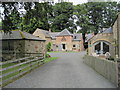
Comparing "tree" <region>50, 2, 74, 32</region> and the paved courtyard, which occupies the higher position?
"tree" <region>50, 2, 74, 32</region>

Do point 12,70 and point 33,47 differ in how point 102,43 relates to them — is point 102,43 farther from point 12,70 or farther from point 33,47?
point 12,70

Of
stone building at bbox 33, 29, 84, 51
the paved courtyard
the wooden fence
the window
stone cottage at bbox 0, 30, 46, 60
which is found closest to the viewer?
the paved courtyard

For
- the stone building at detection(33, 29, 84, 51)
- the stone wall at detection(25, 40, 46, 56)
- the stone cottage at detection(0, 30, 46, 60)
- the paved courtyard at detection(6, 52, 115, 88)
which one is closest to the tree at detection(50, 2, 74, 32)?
the stone building at detection(33, 29, 84, 51)

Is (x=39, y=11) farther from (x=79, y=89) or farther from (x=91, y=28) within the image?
(x=91, y=28)

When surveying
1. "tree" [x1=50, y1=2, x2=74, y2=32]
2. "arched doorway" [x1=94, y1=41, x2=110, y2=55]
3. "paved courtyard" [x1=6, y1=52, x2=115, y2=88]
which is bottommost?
"paved courtyard" [x1=6, y1=52, x2=115, y2=88]

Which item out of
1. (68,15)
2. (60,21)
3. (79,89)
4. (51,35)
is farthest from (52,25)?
(79,89)

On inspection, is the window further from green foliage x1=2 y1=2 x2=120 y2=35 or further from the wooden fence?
green foliage x1=2 y1=2 x2=120 y2=35

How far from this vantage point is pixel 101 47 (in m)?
23.7

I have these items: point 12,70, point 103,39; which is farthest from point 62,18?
point 12,70

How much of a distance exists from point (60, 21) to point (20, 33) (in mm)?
45564

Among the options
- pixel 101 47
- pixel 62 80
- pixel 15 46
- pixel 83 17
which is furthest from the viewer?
pixel 83 17

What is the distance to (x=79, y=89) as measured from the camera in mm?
5691

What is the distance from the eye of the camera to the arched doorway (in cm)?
2345

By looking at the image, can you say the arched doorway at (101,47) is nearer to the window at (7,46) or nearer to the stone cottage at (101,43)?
the stone cottage at (101,43)
